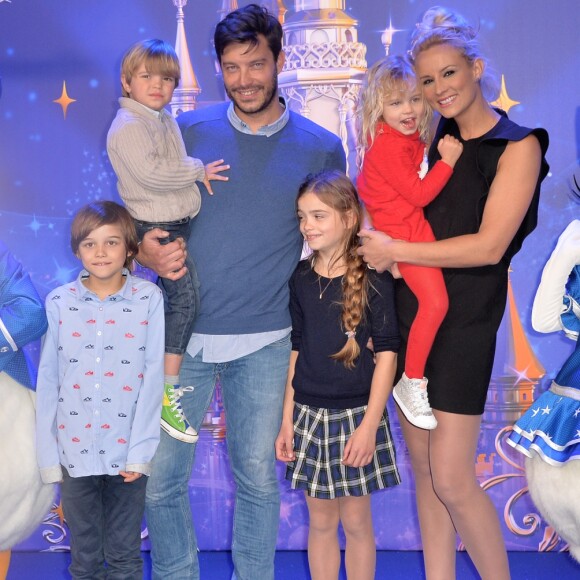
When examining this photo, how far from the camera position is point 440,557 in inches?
99.1

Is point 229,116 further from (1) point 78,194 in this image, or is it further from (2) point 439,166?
(1) point 78,194

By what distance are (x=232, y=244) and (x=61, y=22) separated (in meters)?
1.53

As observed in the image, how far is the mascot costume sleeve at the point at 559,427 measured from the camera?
219 cm

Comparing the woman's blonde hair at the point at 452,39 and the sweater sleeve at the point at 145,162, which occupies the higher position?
the woman's blonde hair at the point at 452,39

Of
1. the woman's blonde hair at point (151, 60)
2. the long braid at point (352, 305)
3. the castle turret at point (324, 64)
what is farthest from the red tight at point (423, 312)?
the castle turret at point (324, 64)

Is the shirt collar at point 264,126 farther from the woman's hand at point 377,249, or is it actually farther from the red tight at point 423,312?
the red tight at point 423,312

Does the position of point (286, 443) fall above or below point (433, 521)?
above

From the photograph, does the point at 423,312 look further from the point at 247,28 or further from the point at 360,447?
the point at 247,28

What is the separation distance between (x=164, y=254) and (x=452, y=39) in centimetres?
105

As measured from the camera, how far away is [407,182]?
7.68ft

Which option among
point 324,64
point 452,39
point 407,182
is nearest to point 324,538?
point 407,182

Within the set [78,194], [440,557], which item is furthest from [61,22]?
[440,557]

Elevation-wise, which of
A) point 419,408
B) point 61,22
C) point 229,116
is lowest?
point 419,408

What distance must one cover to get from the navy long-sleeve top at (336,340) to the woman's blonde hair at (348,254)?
0.07 ft
